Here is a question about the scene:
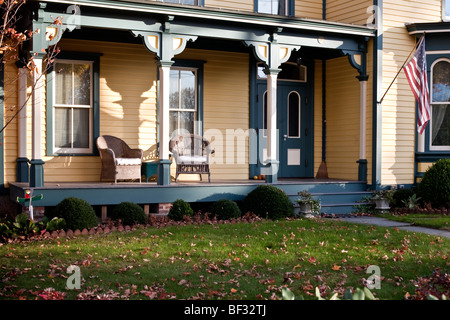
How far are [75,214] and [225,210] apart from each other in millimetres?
2787

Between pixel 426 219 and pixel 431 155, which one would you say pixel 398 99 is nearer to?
pixel 431 155

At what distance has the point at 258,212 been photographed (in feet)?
36.2

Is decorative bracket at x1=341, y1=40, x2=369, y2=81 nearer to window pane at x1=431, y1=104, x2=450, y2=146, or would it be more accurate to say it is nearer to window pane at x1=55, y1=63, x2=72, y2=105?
window pane at x1=431, y1=104, x2=450, y2=146

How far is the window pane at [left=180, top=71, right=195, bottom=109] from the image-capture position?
13.1 meters

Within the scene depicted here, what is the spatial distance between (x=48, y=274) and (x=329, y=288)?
10.3ft

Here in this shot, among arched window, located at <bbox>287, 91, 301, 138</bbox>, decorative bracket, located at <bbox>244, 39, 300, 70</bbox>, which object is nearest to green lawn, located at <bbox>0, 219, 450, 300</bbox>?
decorative bracket, located at <bbox>244, 39, 300, 70</bbox>

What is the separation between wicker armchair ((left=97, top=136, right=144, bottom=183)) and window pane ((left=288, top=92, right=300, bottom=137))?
4.20 metres

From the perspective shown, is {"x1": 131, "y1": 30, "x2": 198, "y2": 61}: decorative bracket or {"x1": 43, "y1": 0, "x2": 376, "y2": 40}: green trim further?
{"x1": 131, "y1": 30, "x2": 198, "y2": 61}: decorative bracket

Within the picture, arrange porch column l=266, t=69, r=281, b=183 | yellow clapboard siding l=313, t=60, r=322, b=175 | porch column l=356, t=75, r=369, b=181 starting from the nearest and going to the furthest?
porch column l=266, t=69, r=281, b=183
porch column l=356, t=75, r=369, b=181
yellow clapboard siding l=313, t=60, r=322, b=175

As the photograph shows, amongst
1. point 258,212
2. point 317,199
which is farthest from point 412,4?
point 258,212

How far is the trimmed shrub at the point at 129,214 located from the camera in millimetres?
10043
